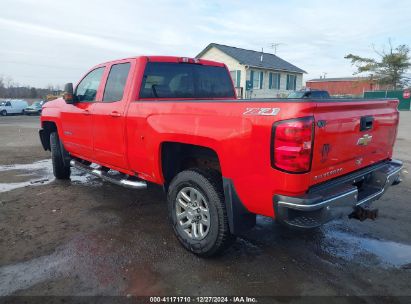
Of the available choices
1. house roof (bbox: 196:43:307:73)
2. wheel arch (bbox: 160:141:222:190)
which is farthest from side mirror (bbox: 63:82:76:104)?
house roof (bbox: 196:43:307:73)

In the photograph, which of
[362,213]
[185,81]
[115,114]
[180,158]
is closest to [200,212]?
[180,158]

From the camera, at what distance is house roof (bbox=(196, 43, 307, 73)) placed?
3041 centimetres

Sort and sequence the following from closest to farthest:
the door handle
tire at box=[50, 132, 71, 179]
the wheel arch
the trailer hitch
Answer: the trailer hitch < the wheel arch < the door handle < tire at box=[50, 132, 71, 179]

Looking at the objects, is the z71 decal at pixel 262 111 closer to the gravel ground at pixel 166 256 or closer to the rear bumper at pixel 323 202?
the rear bumper at pixel 323 202

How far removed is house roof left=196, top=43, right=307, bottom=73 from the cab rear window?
84.1ft

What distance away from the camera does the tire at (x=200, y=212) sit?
304cm

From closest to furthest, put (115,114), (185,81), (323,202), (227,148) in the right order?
(323,202) → (227,148) → (115,114) → (185,81)

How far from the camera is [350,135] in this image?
282 centimetres

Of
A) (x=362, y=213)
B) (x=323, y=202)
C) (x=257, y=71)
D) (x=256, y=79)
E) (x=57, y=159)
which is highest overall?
(x=257, y=71)

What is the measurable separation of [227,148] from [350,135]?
3.51ft

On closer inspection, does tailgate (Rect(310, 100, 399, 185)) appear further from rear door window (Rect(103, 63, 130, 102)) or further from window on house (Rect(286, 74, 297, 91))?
window on house (Rect(286, 74, 297, 91))

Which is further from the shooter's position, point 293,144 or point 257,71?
point 257,71

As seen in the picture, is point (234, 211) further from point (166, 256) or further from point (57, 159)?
point (57, 159)

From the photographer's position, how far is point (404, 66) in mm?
37750
